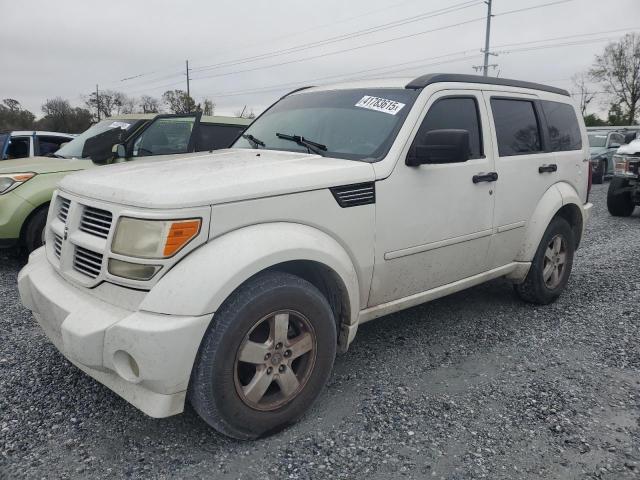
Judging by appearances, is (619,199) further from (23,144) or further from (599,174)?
(23,144)

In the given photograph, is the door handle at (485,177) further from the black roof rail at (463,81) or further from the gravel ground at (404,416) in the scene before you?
the gravel ground at (404,416)

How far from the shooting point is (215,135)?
7.07 m

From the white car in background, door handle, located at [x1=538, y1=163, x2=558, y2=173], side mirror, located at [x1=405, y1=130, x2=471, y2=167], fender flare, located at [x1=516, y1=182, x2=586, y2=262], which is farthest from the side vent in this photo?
the white car in background

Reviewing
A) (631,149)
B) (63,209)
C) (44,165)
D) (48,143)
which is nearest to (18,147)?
(48,143)

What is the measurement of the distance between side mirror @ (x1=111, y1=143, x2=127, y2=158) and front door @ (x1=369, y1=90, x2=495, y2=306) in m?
3.90

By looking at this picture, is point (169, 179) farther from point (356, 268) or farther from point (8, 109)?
point (8, 109)

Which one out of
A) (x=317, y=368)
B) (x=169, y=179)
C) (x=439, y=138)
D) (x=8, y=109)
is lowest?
(x=317, y=368)

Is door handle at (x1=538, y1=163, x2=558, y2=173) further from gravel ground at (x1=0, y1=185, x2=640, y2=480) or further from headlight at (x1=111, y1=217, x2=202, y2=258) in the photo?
headlight at (x1=111, y1=217, x2=202, y2=258)

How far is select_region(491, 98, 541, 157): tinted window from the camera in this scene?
12.8 ft

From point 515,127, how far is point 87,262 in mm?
3306

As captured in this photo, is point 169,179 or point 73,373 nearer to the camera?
point 169,179

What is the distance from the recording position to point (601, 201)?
12398mm

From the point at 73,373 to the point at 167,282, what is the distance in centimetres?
146

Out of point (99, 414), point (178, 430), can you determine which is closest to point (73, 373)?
point (99, 414)
